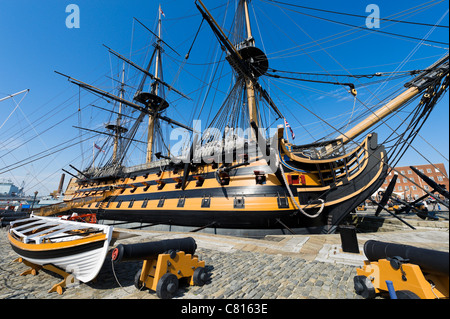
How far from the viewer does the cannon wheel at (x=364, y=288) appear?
2.96 metres

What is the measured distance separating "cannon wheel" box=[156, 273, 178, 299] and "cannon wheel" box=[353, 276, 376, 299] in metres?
3.30

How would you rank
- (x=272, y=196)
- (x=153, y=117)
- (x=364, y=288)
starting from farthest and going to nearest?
(x=153, y=117) < (x=272, y=196) < (x=364, y=288)

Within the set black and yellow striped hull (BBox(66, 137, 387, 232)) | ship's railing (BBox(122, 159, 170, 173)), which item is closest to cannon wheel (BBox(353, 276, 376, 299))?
black and yellow striped hull (BBox(66, 137, 387, 232))

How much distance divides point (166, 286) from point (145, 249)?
2.50ft

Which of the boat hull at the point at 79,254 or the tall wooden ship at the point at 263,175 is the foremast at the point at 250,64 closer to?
the tall wooden ship at the point at 263,175

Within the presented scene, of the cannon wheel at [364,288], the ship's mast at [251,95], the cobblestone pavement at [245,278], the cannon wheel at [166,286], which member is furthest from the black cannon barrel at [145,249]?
the ship's mast at [251,95]

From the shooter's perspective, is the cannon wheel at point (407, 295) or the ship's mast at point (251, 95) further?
the ship's mast at point (251, 95)

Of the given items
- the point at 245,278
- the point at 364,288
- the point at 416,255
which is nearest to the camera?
the point at 416,255

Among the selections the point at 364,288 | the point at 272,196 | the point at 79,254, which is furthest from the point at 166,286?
the point at 272,196

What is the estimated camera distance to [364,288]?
9.91 feet

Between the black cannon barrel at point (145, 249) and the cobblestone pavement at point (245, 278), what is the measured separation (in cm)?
27

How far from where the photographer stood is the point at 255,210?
31.4 ft

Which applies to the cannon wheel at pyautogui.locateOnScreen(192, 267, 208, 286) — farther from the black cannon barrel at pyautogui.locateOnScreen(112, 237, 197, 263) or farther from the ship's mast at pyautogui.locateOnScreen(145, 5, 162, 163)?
the ship's mast at pyautogui.locateOnScreen(145, 5, 162, 163)

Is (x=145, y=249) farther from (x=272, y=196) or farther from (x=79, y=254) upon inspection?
(x=272, y=196)
